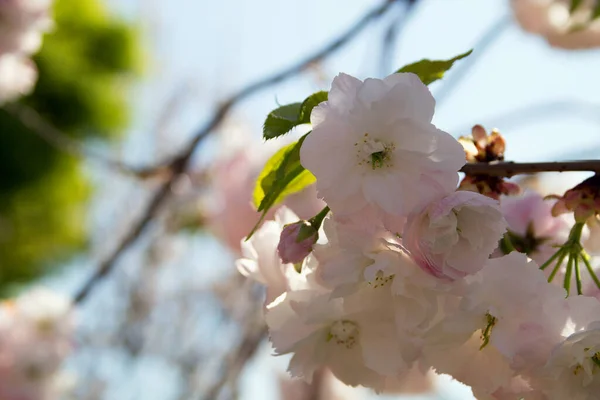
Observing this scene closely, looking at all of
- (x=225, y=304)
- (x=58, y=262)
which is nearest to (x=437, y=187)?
(x=225, y=304)

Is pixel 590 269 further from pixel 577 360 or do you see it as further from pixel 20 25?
pixel 20 25

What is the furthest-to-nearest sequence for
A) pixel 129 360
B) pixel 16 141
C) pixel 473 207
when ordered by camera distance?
pixel 16 141 < pixel 129 360 < pixel 473 207

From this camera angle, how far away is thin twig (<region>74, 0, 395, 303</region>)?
2.75ft

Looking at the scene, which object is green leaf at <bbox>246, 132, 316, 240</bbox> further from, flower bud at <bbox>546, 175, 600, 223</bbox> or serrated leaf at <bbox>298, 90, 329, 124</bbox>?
flower bud at <bbox>546, 175, 600, 223</bbox>

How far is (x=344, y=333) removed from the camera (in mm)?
337

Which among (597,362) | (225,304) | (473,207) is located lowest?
(225,304)

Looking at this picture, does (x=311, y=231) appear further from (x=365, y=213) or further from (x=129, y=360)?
(x=129, y=360)

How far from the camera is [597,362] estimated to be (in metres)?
0.30

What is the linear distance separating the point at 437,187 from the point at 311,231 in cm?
6

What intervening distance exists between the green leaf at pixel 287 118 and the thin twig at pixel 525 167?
91 mm

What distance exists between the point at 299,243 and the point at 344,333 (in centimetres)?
7

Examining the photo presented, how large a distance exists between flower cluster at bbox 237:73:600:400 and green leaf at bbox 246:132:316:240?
0.02m

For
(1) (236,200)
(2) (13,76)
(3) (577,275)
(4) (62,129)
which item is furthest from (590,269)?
(4) (62,129)

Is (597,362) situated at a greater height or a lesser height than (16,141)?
greater
